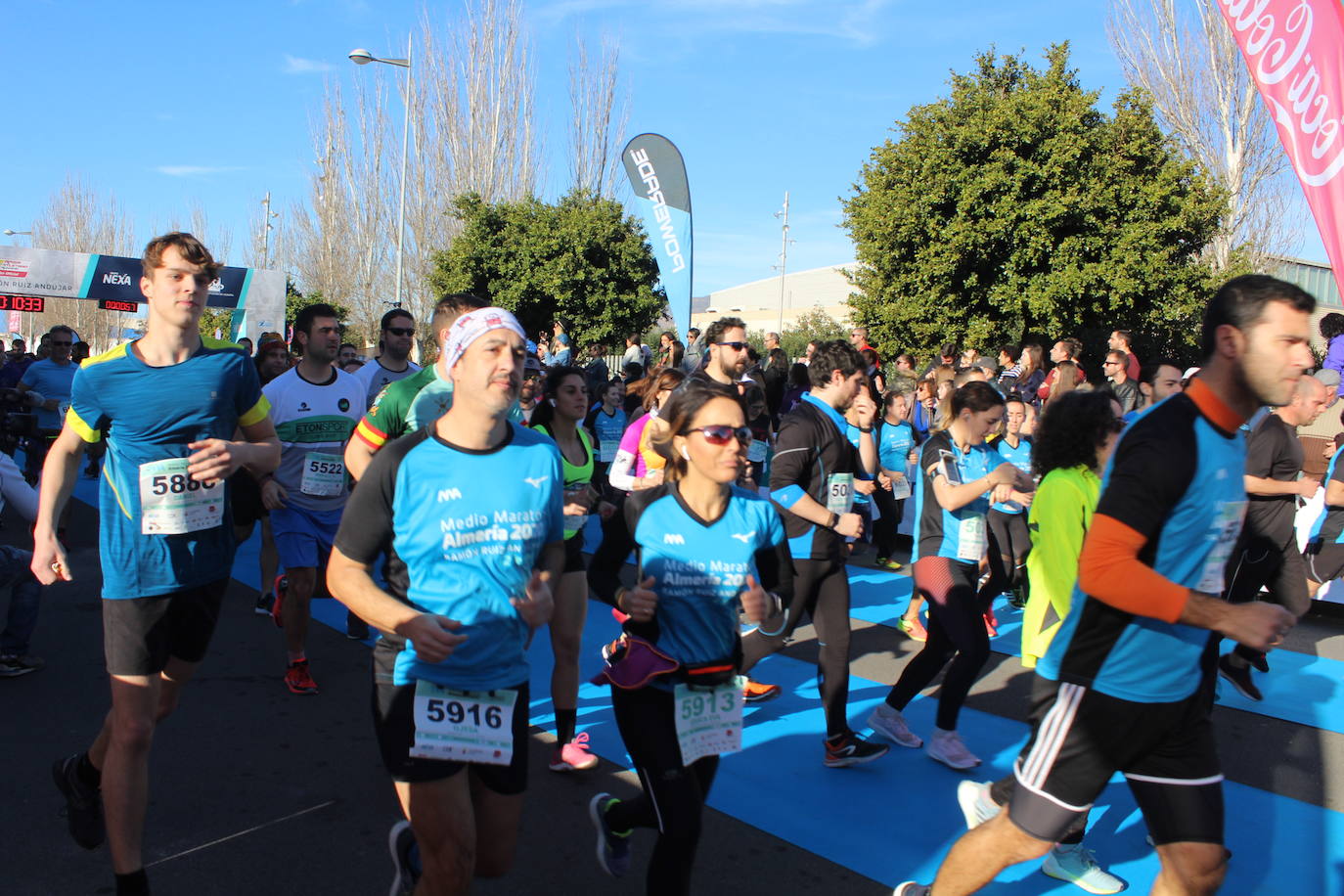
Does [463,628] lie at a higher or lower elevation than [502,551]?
lower

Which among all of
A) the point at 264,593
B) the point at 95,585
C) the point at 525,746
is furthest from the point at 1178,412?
the point at 95,585

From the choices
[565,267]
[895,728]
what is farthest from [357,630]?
[565,267]

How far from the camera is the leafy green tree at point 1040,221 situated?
16234 mm

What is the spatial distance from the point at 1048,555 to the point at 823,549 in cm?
112

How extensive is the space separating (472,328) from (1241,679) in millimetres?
5606

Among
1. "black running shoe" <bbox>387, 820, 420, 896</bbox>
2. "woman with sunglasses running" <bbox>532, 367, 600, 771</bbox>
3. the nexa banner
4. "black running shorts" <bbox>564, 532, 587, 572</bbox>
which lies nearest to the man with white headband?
"black running shoe" <bbox>387, 820, 420, 896</bbox>

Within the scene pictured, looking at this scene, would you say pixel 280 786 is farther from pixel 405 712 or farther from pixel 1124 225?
pixel 1124 225

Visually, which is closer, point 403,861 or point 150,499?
point 403,861

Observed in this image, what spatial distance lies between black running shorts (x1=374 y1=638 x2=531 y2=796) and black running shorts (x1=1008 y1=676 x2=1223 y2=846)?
1379mm

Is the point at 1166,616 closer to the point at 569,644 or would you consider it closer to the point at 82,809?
the point at 569,644

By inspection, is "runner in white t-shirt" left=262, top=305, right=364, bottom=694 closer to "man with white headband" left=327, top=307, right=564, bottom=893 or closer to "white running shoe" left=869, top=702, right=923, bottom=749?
"man with white headband" left=327, top=307, right=564, bottom=893

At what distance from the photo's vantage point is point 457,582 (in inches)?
102

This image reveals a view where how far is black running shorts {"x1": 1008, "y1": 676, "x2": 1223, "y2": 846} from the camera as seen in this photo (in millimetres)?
2615

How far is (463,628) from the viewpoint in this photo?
2594 millimetres
